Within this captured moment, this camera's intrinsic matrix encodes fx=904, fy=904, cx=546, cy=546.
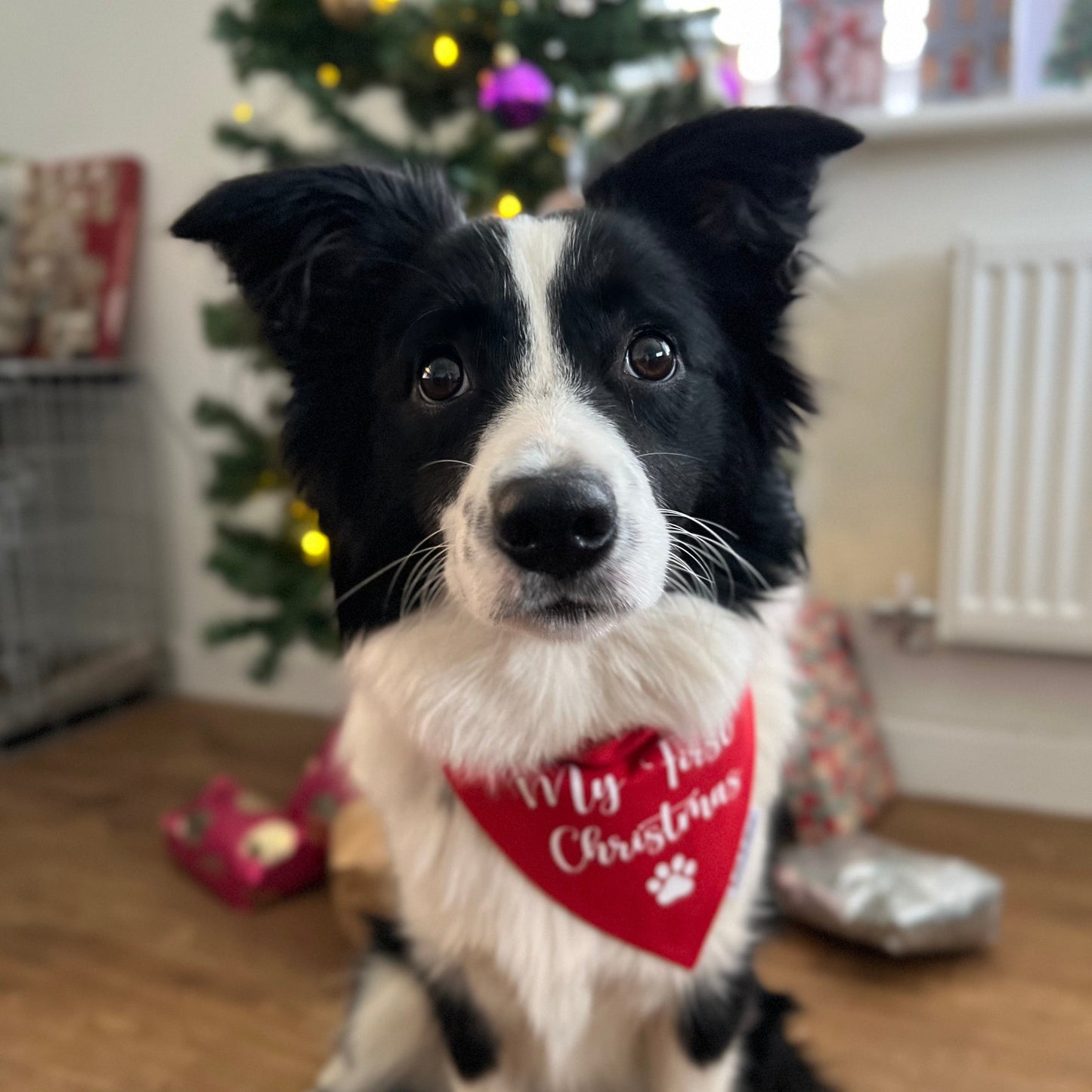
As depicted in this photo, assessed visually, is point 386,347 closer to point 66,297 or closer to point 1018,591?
point 1018,591

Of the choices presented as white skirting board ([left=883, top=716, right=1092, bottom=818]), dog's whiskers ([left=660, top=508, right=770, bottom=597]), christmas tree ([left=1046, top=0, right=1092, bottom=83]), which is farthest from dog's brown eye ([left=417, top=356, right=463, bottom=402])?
christmas tree ([left=1046, top=0, right=1092, bottom=83])

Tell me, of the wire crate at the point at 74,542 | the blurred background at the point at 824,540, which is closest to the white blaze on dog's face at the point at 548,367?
the blurred background at the point at 824,540

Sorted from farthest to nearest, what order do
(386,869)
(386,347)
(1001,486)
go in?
(1001,486), (386,869), (386,347)

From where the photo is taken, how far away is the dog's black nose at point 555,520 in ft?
2.51

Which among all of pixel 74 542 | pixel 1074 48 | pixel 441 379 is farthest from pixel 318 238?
pixel 74 542

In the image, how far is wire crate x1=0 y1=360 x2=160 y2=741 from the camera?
2.68m

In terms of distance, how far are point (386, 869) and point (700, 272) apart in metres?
1.08

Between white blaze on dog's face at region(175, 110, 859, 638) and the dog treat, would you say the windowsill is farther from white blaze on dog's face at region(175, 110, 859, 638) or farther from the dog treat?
the dog treat

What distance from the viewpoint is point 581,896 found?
39.2 inches

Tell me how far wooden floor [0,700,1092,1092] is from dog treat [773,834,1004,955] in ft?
0.17

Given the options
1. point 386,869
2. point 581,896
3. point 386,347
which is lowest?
point 386,869

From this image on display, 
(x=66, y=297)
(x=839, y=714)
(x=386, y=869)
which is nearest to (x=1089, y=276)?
(x=839, y=714)

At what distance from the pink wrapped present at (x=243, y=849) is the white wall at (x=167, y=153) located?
0.89 m

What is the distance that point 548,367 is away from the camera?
35.8 inches
